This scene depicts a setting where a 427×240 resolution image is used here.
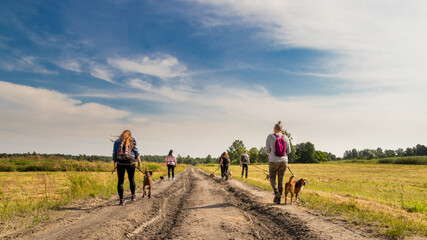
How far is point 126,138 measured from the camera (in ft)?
26.1

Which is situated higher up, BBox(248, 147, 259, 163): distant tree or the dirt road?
the dirt road

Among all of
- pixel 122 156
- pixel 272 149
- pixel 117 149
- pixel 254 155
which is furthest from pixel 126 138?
pixel 254 155

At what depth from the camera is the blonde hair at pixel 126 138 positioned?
25.9 feet

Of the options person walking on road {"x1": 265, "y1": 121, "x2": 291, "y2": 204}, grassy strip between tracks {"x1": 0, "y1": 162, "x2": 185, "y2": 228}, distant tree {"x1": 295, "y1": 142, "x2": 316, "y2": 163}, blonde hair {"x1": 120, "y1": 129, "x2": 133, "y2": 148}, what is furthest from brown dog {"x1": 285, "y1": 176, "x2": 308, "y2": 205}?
distant tree {"x1": 295, "y1": 142, "x2": 316, "y2": 163}

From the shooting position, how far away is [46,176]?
8.32m

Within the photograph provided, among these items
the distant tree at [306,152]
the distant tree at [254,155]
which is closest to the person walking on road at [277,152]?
the distant tree at [306,152]

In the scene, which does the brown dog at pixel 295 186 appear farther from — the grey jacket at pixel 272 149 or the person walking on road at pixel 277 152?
the grey jacket at pixel 272 149

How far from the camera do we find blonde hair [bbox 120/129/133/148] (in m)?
7.89

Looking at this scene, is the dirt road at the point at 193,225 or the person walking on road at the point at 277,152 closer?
the dirt road at the point at 193,225

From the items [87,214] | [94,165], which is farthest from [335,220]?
[94,165]

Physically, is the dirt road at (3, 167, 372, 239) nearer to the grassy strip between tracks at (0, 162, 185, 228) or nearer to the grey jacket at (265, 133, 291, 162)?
the grassy strip between tracks at (0, 162, 185, 228)

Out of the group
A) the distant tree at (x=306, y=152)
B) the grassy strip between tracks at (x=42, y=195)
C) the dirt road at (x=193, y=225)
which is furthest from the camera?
the distant tree at (x=306, y=152)

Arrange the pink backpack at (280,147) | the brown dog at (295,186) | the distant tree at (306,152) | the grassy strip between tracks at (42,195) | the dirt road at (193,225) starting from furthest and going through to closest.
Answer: the distant tree at (306,152) → the brown dog at (295,186) → the pink backpack at (280,147) → the grassy strip between tracks at (42,195) → the dirt road at (193,225)

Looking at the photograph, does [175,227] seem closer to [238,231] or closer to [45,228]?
[238,231]
